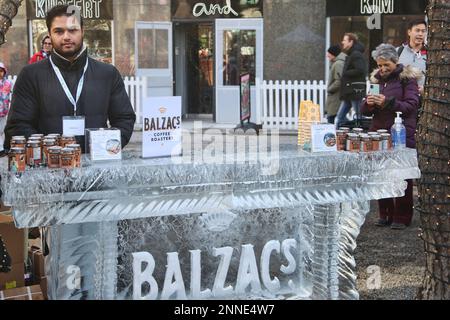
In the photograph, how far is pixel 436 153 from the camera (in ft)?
11.1

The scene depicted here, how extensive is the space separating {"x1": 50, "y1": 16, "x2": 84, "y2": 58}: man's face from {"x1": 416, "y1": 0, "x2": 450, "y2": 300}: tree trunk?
6.80ft

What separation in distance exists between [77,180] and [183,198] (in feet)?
1.96

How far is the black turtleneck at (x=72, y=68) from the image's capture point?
411 cm

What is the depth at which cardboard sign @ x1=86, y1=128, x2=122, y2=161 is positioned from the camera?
3.73 meters

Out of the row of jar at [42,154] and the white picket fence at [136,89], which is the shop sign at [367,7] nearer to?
the white picket fence at [136,89]

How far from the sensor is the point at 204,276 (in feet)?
13.2

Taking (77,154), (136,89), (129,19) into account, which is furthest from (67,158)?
(129,19)

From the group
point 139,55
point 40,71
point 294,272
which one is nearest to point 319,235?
point 294,272

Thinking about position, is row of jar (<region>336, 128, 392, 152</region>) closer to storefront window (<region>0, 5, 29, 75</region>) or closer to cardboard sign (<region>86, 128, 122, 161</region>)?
cardboard sign (<region>86, 128, 122, 161</region>)

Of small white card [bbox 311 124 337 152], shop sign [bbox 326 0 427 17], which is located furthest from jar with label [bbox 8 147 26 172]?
shop sign [bbox 326 0 427 17]

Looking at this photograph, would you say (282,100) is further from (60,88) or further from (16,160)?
(16,160)

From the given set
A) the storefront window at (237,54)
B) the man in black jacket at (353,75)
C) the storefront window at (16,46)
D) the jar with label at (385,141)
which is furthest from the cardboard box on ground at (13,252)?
the storefront window at (16,46)
